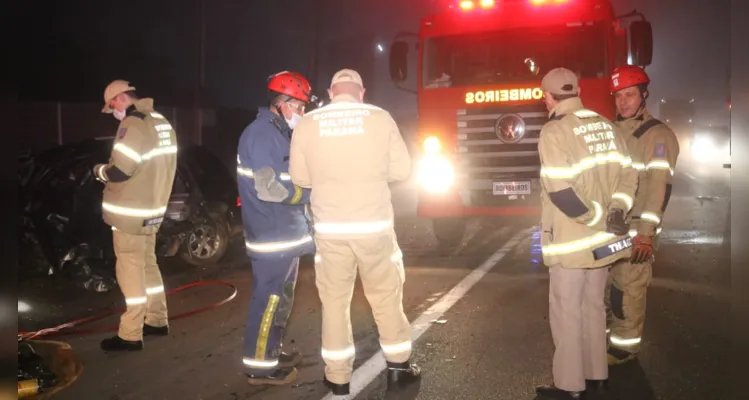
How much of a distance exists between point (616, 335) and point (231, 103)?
25.3 m

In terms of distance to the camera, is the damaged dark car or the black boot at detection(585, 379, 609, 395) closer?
the black boot at detection(585, 379, 609, 395)

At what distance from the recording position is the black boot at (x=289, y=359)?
495cm

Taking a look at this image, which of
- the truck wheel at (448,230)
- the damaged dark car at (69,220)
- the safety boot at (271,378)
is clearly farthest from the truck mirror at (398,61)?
the safety boot at (271,378)

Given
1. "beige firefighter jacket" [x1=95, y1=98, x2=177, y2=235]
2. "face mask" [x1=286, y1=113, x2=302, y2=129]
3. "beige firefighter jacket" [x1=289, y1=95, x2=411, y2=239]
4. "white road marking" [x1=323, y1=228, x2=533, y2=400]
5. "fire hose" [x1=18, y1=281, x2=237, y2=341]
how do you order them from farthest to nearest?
1. "fire hose" [x1=18, y1=281, x2=237, y2=341]
2. "beige firefighter jacket" [x1=95, y1=98, x2=177, y2=235]
3. "face mask" [x1=286, y1=113, x2=302, y2=129]
4. "white road marking" [x1=323, y1=228, x2=533, y2=400]
5. "beige firefighter jacket" [x1=289, y1=95, x2=411, y2=239]

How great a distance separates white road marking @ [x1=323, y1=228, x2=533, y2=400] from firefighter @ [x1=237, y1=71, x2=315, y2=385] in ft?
1.48

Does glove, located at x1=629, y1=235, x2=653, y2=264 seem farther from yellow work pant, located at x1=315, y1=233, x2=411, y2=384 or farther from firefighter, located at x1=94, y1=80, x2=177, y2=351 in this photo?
firefighter, located at x1=94, y1=80, x2=177, y2=351

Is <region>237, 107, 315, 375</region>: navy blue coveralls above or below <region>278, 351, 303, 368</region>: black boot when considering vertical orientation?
above

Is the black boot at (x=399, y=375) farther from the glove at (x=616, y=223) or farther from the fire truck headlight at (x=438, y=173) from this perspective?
the fire truck headlight at (x=438, y=173)

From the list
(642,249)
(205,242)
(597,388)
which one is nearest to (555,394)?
(597,388)

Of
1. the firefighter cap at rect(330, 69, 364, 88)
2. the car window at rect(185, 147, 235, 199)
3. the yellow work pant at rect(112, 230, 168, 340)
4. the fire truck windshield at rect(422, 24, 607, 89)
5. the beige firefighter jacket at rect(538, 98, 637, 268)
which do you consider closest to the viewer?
the beige firefighter jacket at rect(538, 98, 637, 268)

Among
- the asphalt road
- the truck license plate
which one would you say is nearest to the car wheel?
the asphalt road

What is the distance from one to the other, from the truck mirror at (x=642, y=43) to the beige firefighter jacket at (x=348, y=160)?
5688 mm

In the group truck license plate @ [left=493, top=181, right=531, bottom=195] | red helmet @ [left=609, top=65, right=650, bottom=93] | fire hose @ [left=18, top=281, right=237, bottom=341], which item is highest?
red helmet @ [left=609, top=65, right=650, bottom=93]

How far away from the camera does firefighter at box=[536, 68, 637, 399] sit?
405 centimetres
